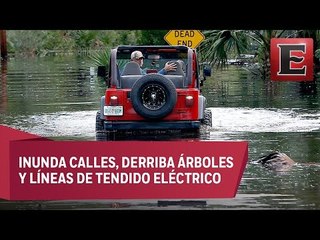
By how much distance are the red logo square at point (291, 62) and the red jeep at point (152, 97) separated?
0.67 m

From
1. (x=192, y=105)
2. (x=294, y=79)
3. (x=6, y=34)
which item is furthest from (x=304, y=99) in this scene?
(x=6, y=34)

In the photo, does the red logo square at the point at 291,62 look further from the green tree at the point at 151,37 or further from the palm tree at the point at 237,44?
the green tree at the point at 151,37

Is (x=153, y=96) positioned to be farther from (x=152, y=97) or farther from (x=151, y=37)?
(x=151, y=37)

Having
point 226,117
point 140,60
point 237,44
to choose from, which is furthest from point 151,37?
point 226,117

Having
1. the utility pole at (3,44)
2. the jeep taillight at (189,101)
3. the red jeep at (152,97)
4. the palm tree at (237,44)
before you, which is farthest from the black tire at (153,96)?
the utility pole at (3,44)

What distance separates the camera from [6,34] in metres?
11.1

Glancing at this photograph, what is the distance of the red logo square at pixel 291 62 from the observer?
37.1 ft

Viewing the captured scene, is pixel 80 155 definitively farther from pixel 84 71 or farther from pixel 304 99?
pixel 304 99

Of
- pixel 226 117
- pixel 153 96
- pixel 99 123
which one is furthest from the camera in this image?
pixel 226 117

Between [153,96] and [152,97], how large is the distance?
0.01 m

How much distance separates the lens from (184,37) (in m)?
11.2

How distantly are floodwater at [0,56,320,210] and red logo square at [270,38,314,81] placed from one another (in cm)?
12

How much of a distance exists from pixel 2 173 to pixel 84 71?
1309 millimetres

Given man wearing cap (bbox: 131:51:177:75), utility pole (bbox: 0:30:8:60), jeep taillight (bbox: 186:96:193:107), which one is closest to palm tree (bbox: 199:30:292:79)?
man wearing cap (bbox: 131:51:177:75)
